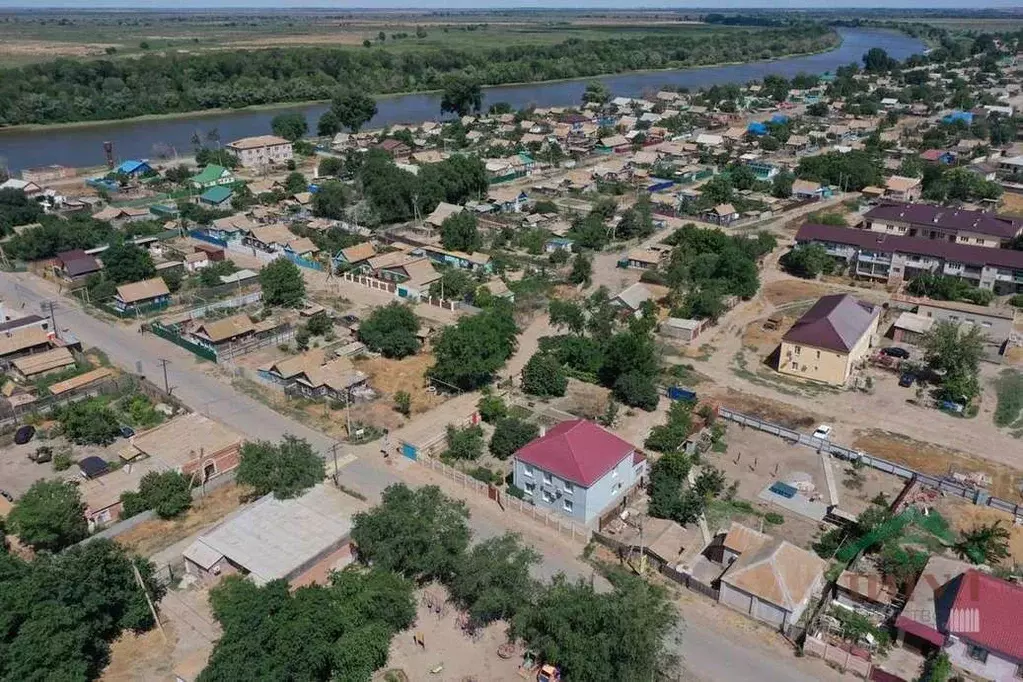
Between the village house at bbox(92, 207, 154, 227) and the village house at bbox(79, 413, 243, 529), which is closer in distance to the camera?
the village house at bbox(79, 413, 243, 529)

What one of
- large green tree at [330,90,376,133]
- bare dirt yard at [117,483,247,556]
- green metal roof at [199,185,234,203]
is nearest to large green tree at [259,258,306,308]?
bare dirt yard at [117,483,247,556]

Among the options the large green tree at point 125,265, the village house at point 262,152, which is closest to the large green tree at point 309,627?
the large green tree at point 125,265

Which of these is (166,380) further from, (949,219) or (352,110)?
(352,110)

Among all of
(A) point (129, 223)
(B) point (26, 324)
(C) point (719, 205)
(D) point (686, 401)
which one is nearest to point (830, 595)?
(D) point (686, 401)

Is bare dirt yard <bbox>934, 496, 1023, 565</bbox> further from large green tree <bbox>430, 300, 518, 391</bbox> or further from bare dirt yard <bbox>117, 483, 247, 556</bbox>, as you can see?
bare dirt yard <bbox>117, 483, 247, 556</bbox>

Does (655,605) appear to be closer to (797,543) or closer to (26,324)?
(797,543)

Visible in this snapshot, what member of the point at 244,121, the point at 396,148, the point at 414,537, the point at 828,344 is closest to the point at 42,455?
the point at 414,537

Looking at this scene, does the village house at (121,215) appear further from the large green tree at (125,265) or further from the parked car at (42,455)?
the parked car at (42,455)
